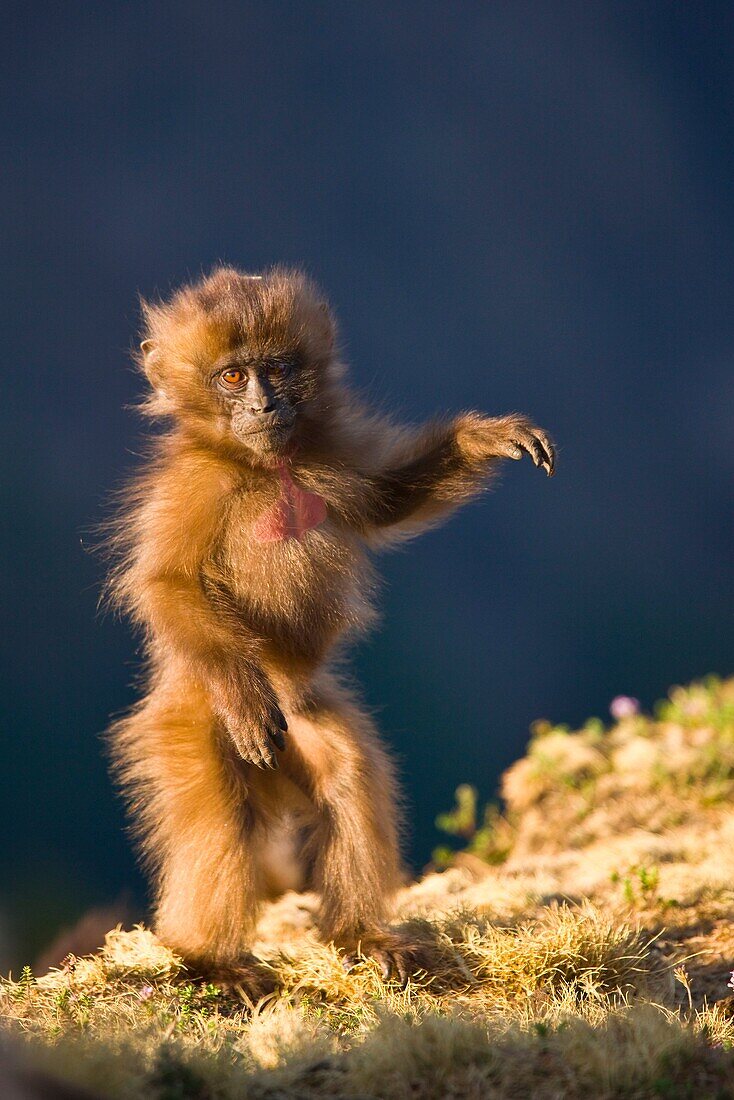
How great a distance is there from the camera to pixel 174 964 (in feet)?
16.2

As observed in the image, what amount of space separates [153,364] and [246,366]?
1.75 feet

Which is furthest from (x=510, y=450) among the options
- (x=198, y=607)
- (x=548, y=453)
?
(x=198, y=607)

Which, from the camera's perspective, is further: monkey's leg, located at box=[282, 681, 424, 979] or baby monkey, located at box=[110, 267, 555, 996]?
monkey's leg, located at box=[282, 681, 424, 979]

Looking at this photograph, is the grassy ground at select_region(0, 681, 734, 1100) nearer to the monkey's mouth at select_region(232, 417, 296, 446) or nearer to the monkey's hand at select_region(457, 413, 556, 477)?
the monkey's hand at select_region(457, 413, 556, 477)

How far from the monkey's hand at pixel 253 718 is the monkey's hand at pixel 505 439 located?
5.14 feet

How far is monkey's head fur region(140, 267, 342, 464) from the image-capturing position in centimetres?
503

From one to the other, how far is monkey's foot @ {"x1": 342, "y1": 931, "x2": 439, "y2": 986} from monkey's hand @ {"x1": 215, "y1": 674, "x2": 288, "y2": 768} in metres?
1.01

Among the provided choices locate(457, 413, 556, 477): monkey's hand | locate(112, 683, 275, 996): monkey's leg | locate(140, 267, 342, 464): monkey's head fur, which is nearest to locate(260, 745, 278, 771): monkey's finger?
locate(112, 683, 275, 996): monkey's leg

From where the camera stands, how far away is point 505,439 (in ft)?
17.4

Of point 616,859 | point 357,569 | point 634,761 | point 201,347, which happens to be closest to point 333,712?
point 357,569

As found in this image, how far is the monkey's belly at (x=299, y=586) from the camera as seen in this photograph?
499cm

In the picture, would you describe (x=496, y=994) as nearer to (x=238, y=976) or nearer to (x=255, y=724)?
(x=238, y=976)

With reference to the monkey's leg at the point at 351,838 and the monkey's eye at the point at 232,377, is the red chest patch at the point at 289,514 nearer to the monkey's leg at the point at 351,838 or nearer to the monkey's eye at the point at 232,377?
the monkey's eye at the point at 232,377

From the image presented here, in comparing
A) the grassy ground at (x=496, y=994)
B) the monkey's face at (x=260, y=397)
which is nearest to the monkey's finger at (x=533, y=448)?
the monkey's face at (x=260, y=397)
